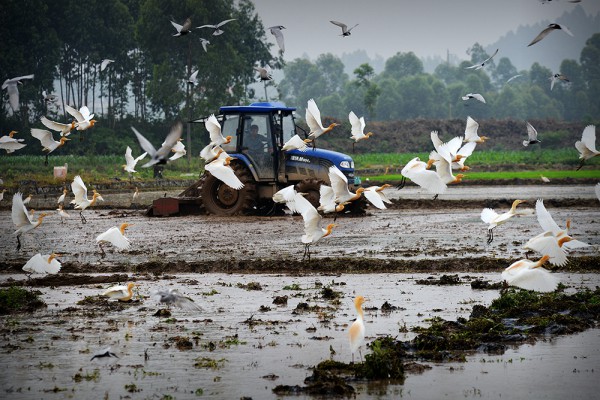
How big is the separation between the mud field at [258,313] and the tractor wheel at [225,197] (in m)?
2.02

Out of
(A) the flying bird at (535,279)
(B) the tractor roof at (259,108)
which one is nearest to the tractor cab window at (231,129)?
(B) the tractor roof at (259,108)

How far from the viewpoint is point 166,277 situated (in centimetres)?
1436

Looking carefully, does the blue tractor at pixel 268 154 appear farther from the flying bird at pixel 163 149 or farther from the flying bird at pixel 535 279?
the flying bird at pixel 535 279

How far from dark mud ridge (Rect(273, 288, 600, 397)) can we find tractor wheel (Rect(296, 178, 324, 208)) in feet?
36.0

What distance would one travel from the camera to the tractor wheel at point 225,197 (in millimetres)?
23922

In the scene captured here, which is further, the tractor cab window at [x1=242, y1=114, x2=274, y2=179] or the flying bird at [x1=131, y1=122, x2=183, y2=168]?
the tractor cab window at [x1=242, y1=114, x2=274, y2=179]

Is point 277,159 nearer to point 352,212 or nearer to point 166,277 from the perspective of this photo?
point 352,212

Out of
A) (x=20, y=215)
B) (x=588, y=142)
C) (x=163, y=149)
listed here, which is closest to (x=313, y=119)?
(x=588, y=142)

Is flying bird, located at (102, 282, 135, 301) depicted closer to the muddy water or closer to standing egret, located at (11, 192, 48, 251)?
the muddy water

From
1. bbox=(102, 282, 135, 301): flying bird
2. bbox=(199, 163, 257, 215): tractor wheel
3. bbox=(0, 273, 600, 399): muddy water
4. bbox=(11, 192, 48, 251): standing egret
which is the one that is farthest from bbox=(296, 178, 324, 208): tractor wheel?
bbox=(102, 282, 135, 301): flying bird

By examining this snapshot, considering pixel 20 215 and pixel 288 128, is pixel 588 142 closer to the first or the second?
pixel 288 128

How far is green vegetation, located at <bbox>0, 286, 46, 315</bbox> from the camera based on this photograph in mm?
11453

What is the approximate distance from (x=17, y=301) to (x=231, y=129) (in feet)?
42.0

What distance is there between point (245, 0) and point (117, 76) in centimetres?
1324
